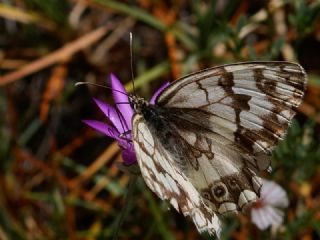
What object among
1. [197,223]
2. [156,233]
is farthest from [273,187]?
[197,223]

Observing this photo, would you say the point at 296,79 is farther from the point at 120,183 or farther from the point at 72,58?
the point at 72,58

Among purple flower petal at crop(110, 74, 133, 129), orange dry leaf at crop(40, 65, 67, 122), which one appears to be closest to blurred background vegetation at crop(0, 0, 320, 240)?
orange dry leaf at crop(40, 65, 67, 122)

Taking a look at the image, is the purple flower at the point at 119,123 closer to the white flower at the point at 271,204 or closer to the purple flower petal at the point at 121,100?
the purple flower petal at the point at 121,100

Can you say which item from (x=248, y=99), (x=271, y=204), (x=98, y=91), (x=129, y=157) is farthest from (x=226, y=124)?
(x=98, y=91)

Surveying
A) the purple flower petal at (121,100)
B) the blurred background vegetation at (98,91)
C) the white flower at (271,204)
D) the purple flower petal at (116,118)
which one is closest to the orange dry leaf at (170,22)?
the blurred background vegetation at (98,91)

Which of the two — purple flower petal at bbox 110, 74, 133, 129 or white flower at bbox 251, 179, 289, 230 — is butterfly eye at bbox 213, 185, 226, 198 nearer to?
purple flower petal at bbox 110, 74, 133, 129

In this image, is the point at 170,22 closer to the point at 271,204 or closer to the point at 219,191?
the point at 271,204
